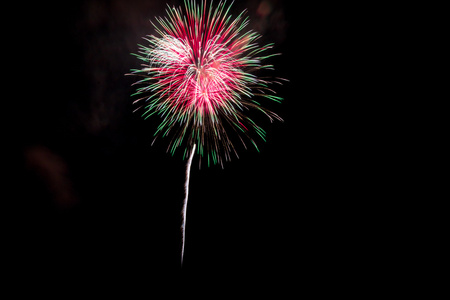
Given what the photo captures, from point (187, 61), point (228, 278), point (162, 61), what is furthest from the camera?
point (228, 278)

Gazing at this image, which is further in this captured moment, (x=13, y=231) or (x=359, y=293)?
(x=359, y=293)

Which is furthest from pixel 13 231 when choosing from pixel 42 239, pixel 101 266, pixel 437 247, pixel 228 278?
pixel 437 247

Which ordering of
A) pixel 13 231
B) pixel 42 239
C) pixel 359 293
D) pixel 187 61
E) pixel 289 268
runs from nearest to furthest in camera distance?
pixel 187 61 → pixel 13 231 → pixel 42 239 → pixel 359 293 → pixel 289 268

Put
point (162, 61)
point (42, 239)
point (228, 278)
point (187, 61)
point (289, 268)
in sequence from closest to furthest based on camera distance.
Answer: point (162, 61) → point (187, 61) → point (42, 239) → point (228, 278) → point (289, 268)

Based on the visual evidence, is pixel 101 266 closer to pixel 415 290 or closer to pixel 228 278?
pixel 228 278

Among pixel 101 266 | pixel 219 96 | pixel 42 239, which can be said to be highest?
pixel 219 96

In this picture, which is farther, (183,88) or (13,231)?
(13,231)

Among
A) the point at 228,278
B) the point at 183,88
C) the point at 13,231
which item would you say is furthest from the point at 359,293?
the point at 13,231

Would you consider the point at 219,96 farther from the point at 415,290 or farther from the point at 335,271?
the point at 415,290

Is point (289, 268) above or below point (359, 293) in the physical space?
above
